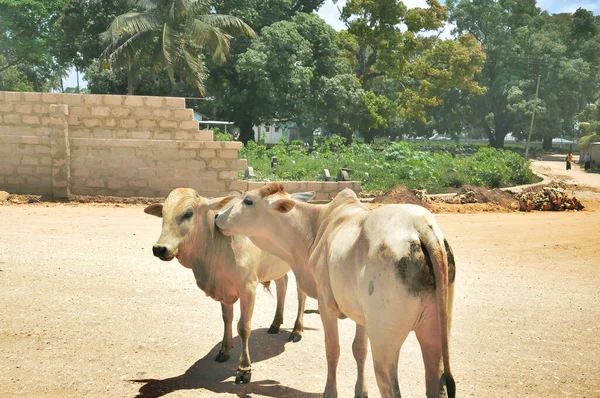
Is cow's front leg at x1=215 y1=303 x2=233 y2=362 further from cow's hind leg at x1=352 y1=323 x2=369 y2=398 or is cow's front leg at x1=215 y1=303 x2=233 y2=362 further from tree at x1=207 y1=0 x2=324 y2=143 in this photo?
tree at x1=207 y1=0 x2=324 y2=143

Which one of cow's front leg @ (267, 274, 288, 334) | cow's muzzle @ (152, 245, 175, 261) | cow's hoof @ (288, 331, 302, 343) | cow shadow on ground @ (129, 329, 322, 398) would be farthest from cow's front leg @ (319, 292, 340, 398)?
cow's front leg @ (267, 274, 288, 334)

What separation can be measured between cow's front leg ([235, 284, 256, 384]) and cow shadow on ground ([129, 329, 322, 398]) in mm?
79

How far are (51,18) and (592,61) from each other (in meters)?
46.2

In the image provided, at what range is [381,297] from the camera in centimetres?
405

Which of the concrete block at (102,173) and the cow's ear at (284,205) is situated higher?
the cow's ear at (284,205)

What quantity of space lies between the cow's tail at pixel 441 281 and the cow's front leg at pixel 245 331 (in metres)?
2.13

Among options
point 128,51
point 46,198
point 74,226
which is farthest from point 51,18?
point 74,226

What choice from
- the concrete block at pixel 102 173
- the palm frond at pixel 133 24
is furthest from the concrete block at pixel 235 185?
the palm frond at pixel 133 24

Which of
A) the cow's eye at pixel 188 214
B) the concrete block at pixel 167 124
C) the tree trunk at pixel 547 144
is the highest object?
the concrete block at pixel 167 124

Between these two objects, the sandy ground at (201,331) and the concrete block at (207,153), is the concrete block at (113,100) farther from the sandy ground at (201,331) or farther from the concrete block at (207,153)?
the sandy ground at (201,331)

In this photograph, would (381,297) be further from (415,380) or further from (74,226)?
(74,226)

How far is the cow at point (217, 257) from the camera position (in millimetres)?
5758

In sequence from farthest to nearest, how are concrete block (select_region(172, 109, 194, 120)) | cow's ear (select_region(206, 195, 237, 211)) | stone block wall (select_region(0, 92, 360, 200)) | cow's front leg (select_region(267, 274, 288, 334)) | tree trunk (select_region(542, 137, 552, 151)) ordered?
tree trunk (select_region(542, 137, 552, 151)) → concrete block (select_region(172, 109, 194, 120)) → stone block wall (select_region(0, 92, 360, 200)) → cow's front leg (select_region(267, 274, 288, 334)) → cow's ear (select_region(206, 195, 237, 211))

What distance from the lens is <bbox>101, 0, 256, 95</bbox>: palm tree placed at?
27297mm
